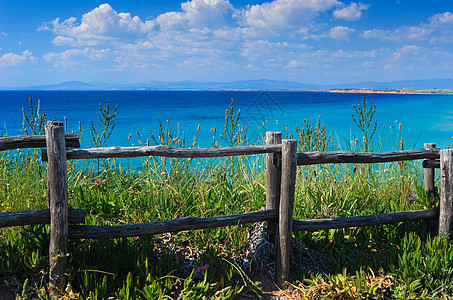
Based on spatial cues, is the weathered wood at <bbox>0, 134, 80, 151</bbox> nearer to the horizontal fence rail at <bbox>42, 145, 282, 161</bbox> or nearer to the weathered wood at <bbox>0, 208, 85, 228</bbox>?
the horizontal fence rail at <bbox>42, 145, 282, 161</bbox>

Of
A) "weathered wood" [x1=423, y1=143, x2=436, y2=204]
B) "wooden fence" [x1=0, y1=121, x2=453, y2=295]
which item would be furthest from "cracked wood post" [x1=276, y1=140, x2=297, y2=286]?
"weathered wood" [x1=423, y1=143, x2=436, y2=204]

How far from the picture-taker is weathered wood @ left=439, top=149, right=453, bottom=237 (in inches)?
175

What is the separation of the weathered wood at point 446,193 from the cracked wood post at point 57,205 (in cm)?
425

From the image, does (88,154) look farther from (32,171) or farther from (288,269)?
(288,269)

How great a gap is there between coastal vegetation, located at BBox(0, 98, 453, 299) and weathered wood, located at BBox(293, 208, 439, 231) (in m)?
0.19

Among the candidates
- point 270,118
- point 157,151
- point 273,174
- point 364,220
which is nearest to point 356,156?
point 364,220

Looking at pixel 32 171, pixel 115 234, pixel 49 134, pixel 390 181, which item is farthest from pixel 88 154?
pixel 390 181

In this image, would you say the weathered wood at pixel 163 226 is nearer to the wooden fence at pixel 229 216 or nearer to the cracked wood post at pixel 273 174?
the wooden fence at pixel 229 216

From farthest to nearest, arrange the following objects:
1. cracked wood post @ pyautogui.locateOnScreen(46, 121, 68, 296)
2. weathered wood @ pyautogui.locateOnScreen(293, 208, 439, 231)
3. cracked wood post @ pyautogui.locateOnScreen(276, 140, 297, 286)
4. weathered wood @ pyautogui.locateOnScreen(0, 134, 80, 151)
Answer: weathered wood @ pyautogui.locateOnScreen(293, 208, 439, 231), cracked wood post @ pyautogui.locateOnScreen(276, 140, 297, 286), weathered wood @ pyautogui.locateOnScreen(0, 134, 80, 151), cracked wood post @ pyautogui.locateOnScreen(46, 121, 68, 296)

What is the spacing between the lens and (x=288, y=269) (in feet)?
13.3

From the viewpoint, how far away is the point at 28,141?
360 centimetres

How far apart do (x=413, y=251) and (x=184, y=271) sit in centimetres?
254

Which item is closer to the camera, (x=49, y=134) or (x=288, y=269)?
(x=49, y=134)

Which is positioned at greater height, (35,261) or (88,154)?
(88,154)
